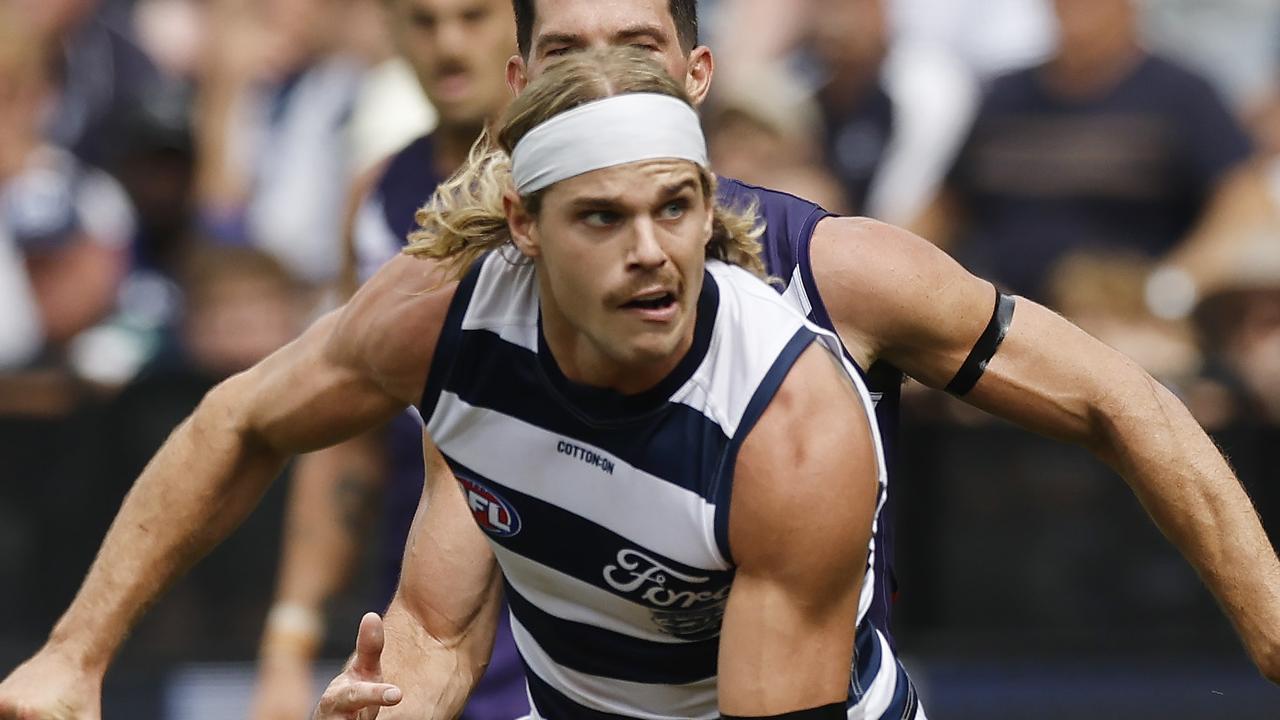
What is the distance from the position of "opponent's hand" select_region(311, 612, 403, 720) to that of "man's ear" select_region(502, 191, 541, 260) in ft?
2.10

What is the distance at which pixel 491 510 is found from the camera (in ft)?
12.2

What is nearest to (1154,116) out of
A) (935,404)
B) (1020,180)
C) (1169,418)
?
(1020,180)

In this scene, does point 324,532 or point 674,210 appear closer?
point 674,210

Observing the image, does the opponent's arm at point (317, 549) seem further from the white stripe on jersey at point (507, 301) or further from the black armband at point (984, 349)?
the black armband at point (984, 349)

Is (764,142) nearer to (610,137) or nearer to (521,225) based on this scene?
(521,225)

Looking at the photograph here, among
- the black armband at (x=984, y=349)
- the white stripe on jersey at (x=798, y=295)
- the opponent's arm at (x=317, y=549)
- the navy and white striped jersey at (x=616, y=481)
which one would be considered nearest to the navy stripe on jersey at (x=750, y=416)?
the navy and white striped jersey at (x=616, y=481)

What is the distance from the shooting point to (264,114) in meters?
8.80

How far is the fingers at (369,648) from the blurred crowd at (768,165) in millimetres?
2727

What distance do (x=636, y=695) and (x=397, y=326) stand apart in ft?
2.47

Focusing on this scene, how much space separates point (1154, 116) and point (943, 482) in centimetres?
152

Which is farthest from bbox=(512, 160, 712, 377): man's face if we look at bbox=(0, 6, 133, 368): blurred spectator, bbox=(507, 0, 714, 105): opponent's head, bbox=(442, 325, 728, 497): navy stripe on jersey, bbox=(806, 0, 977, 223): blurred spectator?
bbox=(0, 6, 133, 368): blurred spectator

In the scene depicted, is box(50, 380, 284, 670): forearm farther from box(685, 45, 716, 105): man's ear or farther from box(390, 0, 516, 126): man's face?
box(390, 0, 516, 126): man's face

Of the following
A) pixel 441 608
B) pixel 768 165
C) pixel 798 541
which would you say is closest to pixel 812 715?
pixel 798 541

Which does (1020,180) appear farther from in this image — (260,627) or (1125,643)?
(260,627)
